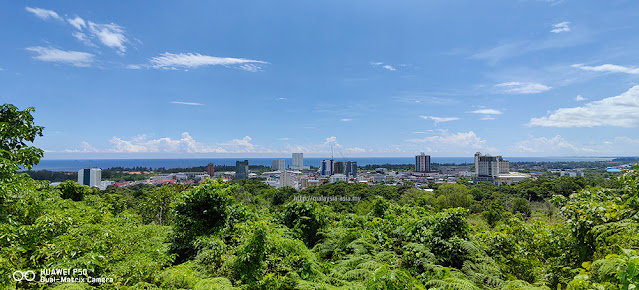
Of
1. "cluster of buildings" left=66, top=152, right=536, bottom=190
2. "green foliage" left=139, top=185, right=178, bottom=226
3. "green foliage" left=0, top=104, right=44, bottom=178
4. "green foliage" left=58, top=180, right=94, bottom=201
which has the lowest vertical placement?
"cluster of buildings" left=66, top=152, right=536, bottom=190

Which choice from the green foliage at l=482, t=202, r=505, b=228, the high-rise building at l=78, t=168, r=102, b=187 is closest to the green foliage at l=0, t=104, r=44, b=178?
the green foliage at l=482, t=202, r=505, b=228

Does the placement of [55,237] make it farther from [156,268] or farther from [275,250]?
[275,250]

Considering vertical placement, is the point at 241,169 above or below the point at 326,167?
above

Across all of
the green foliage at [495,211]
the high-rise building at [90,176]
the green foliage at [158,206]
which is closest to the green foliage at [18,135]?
the green foliage at [495,211]

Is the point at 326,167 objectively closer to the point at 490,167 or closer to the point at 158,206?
the point at 490,167

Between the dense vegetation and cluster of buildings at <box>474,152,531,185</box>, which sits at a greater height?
the dense vegetation

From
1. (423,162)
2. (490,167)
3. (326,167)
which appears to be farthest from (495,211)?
(423,162)

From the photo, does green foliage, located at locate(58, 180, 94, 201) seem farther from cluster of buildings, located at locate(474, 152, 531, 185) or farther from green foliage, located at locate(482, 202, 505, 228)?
cluster of buildings, located at locate(474, 152, 531, 185)

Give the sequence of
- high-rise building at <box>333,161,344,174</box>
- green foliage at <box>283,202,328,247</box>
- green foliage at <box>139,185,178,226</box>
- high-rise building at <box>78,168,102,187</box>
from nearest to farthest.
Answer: green foliage at <box>283,202,328,247</box> < green foliage at <box>139,185,178,226</box> < high-rise building at <box>78,168,102,187</box> < high-rise building at <box>333,161,344,174</box>

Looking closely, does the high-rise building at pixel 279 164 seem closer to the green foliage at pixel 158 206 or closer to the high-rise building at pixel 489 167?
Answer: the high-rise building at pixel 489 167
